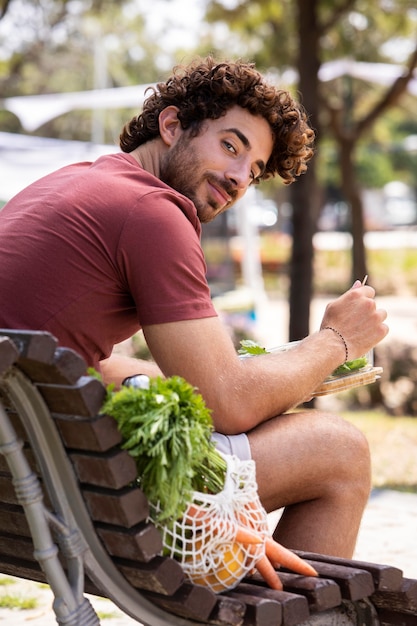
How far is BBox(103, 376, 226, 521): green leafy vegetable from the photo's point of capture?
1.84m

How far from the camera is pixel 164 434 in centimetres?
186

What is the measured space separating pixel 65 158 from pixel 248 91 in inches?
299

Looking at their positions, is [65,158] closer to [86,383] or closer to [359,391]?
[359,391]

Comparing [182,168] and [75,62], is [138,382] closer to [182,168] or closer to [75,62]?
[182,168]

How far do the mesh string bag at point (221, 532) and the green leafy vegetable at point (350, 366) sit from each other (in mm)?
650

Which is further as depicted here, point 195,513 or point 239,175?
point 239,175

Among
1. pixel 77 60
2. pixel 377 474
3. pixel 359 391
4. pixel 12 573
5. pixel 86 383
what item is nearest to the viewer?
pixel 86 383

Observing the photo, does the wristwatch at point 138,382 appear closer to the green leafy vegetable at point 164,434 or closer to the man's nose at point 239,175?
the green leafy vegetable at point 164,434

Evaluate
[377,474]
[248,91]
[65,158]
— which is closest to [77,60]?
[65,158]

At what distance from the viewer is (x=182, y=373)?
2.20 meters

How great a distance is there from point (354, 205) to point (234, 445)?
8.61 metres

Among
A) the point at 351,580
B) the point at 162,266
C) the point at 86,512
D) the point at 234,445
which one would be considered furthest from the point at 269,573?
the point at 162,266

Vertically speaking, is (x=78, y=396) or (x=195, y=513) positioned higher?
(x=78, y=396)

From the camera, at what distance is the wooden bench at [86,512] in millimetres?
1782
